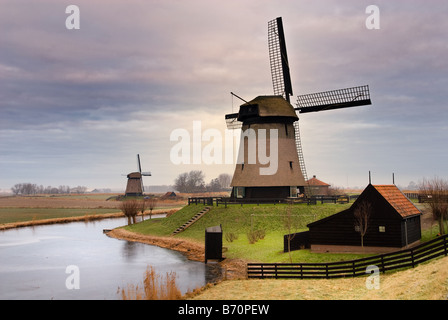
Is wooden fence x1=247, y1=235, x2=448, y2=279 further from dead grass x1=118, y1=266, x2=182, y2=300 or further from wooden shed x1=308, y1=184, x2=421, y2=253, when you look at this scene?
dead grass x1=118, y1=266, x2=182, y2=300

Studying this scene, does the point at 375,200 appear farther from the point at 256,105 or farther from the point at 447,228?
the point at 256,105

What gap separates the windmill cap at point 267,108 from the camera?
40.8 metres

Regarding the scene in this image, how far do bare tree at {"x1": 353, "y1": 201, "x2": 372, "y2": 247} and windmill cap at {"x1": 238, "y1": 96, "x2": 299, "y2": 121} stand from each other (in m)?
16.8

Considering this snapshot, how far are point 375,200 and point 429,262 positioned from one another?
669cm

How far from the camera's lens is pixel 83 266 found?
91.1 ft

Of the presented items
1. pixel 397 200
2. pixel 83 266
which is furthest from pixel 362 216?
pixel 83 266

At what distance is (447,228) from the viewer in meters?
30.8

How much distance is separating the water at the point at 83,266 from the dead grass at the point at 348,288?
10.2 feet

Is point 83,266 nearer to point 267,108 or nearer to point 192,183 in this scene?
point 267,108

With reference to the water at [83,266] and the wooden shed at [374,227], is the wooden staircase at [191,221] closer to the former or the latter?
the water at [83,266]

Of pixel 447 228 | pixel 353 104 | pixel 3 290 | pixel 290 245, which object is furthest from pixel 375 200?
pixel 3 290

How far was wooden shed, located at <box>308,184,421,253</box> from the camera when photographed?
25.3 m

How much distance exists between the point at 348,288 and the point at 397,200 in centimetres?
1058

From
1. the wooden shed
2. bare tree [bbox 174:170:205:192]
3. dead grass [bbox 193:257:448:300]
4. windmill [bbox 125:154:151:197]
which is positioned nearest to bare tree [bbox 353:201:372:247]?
the wooden shed
